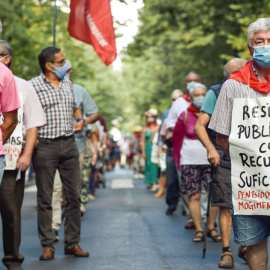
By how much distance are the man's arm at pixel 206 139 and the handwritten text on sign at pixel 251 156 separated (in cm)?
165

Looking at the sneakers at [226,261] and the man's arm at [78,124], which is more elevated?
the man's arm at [78,124]

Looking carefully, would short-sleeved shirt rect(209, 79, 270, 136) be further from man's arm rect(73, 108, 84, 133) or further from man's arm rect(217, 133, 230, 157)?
man's arm rect(73, 108, 84, 133)

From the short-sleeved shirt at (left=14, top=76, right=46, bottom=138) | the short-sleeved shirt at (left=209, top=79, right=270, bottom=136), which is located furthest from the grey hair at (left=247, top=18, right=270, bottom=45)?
the short-sleeved shirt at (left=14, top=76, right=46, bottom=138)

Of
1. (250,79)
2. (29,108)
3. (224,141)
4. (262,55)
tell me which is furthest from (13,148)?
(262,55)

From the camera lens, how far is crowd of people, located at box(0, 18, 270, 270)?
17.4ft

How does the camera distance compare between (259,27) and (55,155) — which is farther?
(55,155)

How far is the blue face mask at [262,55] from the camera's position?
5.20m

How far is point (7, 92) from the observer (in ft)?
18.4

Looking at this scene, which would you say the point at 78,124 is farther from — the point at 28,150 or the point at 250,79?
the point at 250,79

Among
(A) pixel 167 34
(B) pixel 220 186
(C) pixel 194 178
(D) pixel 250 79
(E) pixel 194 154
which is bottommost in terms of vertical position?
(C) pixel 194 178

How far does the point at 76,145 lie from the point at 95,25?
3414mm

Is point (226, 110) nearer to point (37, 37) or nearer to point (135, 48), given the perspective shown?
point (37, 37)

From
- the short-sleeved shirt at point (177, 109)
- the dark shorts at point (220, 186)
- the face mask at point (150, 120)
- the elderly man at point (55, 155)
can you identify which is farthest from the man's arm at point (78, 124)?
the face mask at point (150, 120)

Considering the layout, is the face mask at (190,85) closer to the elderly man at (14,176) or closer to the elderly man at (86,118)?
the elderly man at (86,118)
